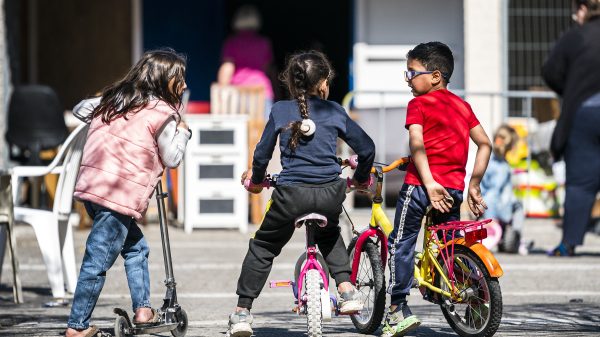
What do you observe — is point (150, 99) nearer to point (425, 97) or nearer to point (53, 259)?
point (425, 97)

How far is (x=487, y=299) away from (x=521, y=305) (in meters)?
1.83

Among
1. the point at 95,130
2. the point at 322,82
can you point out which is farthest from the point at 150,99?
the point at 322,82

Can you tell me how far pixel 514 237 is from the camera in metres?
12.0

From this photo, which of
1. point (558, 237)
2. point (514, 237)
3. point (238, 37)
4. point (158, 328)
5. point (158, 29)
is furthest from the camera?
point (158, 29)

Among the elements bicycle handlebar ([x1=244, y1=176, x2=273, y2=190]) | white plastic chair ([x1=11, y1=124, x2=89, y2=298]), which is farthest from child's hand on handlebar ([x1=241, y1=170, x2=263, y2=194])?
white plastic chair ([x1=11, y1=124, x2=89, y2=298])

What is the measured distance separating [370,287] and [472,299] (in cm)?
58

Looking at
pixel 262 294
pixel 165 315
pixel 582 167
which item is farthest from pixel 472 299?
pixel 582 167

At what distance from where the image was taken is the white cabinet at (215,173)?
13445 millimetres

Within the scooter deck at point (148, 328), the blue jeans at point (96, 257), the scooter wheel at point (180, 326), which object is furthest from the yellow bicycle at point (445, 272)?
the blue jeans at point (96, 257)

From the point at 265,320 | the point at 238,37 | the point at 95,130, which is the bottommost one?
the point at 265,320

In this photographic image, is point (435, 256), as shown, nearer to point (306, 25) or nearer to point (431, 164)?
point (431, 164)

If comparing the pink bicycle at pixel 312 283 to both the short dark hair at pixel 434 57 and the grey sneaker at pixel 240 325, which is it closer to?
the grey sneaker at pixel 240 325

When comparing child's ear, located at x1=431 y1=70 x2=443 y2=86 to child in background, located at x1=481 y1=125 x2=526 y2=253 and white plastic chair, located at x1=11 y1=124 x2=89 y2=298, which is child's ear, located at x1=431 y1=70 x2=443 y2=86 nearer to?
white plastic chair, located at x1=11 y1=124 x2=89 y2=298

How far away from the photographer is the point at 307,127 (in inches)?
265
